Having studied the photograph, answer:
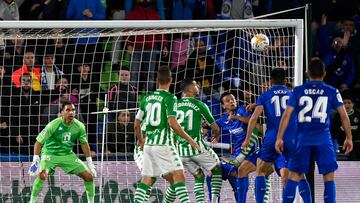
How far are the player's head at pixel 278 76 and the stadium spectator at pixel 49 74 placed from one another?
15.4 feet

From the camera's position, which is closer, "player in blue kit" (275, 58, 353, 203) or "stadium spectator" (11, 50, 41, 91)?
"player in blue kit" (275, 58, 353, 203)

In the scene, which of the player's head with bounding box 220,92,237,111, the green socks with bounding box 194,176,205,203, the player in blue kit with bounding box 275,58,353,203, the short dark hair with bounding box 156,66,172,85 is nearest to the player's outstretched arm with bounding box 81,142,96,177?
the green socks with bounding box 194,176,205,203

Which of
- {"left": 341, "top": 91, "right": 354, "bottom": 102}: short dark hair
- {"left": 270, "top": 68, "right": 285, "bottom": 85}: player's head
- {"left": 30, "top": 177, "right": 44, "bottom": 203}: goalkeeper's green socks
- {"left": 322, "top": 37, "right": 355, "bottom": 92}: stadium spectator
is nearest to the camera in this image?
{"left": 270, "top": 68, "right": 285, "bottom": 85}: player's head

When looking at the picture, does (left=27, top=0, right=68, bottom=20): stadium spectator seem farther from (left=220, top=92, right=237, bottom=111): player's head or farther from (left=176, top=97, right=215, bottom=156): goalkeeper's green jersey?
(left=176, top=97, right=215, bottom=156): goalkeeper's green jersey

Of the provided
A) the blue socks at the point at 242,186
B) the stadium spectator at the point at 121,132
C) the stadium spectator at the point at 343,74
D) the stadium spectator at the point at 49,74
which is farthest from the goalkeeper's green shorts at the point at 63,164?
the stadium spectator at the point at 343,74

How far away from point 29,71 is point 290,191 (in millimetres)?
6364

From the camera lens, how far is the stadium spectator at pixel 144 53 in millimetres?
20078

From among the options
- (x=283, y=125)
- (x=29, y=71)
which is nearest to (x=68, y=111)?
(x=29, y=71)

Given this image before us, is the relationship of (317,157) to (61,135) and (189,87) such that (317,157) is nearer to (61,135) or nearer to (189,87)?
(189,87)

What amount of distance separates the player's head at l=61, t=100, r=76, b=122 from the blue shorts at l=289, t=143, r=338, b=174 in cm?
472

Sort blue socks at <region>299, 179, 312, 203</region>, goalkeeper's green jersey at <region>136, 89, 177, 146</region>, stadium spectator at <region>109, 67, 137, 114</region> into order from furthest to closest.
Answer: stadium spectator at <region>109, 67, 137, 114</region> < goalkeeper's green jersey at <region>136, 89, 177, 146</region> < blue socks at <region>299, 179, 312, 203</region>

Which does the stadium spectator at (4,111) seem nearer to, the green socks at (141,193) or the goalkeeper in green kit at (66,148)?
the goalkeeper in green kit at (66,148)

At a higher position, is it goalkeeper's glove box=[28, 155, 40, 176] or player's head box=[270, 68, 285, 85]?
player's head box=[270, 68, 285, 85]

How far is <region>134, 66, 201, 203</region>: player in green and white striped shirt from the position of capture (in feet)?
50.4
